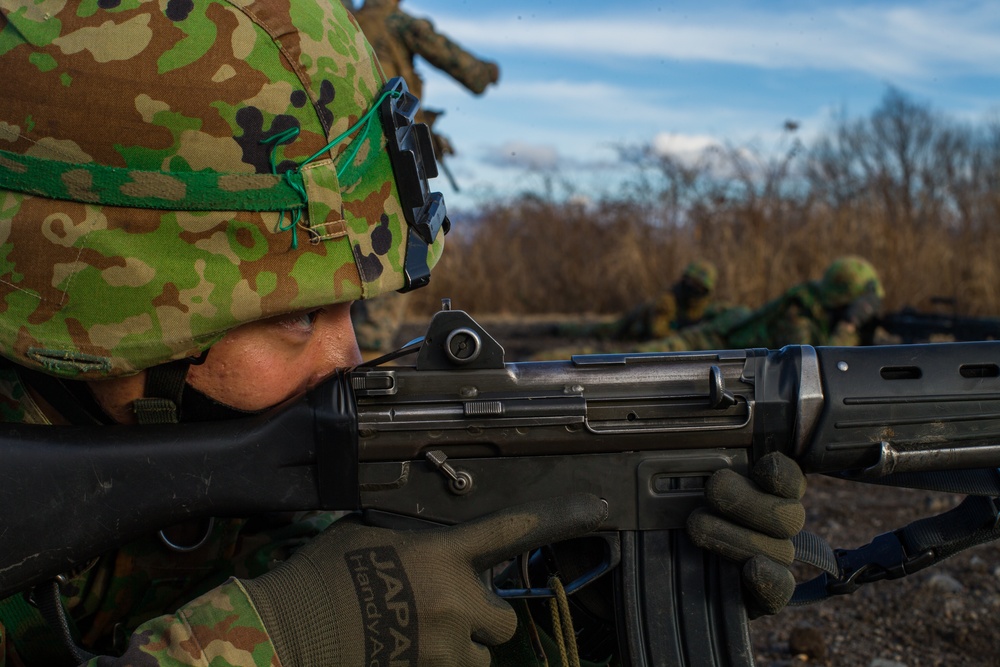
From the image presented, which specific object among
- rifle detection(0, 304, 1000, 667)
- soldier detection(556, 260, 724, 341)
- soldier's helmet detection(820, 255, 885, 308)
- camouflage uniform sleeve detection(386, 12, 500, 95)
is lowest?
soldier detection(556, 260, 724, 341)

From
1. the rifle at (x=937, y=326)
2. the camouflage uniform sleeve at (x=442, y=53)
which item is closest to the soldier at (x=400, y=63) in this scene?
the camouflage uniform sleeve at (x=442, y=53)

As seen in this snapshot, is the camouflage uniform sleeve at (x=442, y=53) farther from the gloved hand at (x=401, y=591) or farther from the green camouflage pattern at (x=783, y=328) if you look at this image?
the gloved hand at (x=401, y=591)

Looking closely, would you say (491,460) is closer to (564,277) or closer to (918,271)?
(918,271)

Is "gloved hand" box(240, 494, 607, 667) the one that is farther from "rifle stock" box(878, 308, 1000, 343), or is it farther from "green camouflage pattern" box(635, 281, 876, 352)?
"green camouflage pattern" box(635, 281, 876, 352)

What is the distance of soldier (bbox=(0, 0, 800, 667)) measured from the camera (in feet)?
5.94

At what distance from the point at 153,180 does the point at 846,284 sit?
27.6 ft

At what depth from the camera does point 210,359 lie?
1968mm

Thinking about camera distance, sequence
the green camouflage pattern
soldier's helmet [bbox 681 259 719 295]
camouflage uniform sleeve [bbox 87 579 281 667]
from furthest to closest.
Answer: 1. soldier's helmet [bbox 681 259 719 295]
2. the green camouflage pattern
3. camouflage uniform sleeve [bbox 87 579 281 667]

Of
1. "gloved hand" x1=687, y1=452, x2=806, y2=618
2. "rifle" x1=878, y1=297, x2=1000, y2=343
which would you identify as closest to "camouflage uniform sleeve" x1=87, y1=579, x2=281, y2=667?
"gloved hand" x1=687, y1=452, x2=806, y2=618

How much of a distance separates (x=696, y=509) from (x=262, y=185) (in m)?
1.17

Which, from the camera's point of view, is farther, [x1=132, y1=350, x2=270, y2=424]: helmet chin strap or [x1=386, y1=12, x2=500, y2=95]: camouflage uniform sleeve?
[x1=386, y1=12, x2=500, y2=95]: camouflage uniform sleeve

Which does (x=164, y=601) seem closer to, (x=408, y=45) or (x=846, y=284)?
(x=408, y=45)

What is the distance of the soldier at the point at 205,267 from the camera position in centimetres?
181

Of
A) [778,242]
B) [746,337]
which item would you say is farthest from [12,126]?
[778,242]
